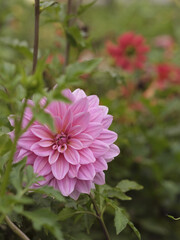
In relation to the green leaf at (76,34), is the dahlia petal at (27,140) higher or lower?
lower

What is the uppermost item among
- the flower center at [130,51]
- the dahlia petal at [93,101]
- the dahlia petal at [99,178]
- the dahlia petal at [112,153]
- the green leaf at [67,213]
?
the flower center at [130,51]

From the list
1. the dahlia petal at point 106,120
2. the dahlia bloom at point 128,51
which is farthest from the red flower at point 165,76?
the dahlia petal at point 106,120

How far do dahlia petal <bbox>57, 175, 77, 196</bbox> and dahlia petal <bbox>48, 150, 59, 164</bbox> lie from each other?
0.03 m

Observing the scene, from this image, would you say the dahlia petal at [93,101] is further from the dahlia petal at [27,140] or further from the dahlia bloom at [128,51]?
the dahlia bloom at [128,51]

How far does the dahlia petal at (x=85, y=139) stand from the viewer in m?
0.64

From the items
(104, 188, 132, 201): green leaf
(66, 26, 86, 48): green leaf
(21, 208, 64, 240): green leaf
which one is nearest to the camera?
(21, 208, 64, 240): green leaf

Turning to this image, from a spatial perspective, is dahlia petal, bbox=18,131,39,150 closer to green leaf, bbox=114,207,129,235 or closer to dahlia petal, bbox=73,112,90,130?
dahlia petal, bbox=73,112,90,130

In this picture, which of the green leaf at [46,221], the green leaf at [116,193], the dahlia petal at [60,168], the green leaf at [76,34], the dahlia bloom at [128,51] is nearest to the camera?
the green leaf at [46,221]

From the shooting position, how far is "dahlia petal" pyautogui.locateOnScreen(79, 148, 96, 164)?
63cm

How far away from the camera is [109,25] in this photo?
3.87m

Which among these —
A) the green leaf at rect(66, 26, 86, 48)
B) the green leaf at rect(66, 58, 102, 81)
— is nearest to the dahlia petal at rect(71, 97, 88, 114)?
the green leaf at rect(66, 58, 102, 81)

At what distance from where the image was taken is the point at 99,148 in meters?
0.65

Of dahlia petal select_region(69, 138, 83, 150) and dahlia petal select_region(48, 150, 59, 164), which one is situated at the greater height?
dahlia petal select_region(69, 138, 83, 150)

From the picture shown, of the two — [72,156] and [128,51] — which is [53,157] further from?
[128,51]
